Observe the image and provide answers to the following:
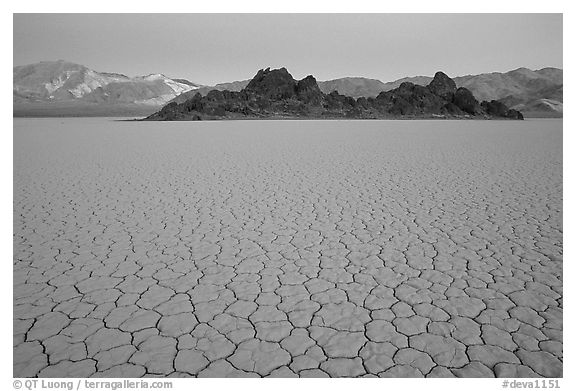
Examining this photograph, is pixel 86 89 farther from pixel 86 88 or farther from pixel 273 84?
pixel 273 84

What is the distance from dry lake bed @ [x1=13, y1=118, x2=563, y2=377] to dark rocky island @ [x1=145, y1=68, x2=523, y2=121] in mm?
47615

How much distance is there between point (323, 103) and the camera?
62188mm

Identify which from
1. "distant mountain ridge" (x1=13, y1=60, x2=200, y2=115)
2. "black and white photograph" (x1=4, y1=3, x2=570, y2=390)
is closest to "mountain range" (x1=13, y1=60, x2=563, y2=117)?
"distant mountain ridge" (x1=13, y1=60, x2=200, y2=115)

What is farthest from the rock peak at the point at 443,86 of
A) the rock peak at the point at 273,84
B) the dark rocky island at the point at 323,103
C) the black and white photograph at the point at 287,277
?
the black and white photograph at the point at 287,277

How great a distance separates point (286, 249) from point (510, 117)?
7217 cm

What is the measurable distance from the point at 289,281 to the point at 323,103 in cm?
6113

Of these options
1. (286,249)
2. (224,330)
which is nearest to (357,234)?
(286,249)

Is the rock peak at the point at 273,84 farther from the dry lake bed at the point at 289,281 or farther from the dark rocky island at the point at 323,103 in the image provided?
the dry lake bed at the point at 289,281

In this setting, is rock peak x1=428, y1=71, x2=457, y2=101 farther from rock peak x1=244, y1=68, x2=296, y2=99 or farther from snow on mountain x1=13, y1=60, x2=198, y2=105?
snow on mountain x1=13, y1=60, x2=198, y2=105

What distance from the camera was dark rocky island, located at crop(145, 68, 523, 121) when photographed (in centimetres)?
5484

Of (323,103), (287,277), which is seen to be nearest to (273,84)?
(323,103)

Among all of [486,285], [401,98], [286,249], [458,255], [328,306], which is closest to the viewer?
[328,306]

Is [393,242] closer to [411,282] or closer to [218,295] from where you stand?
[411,282]
